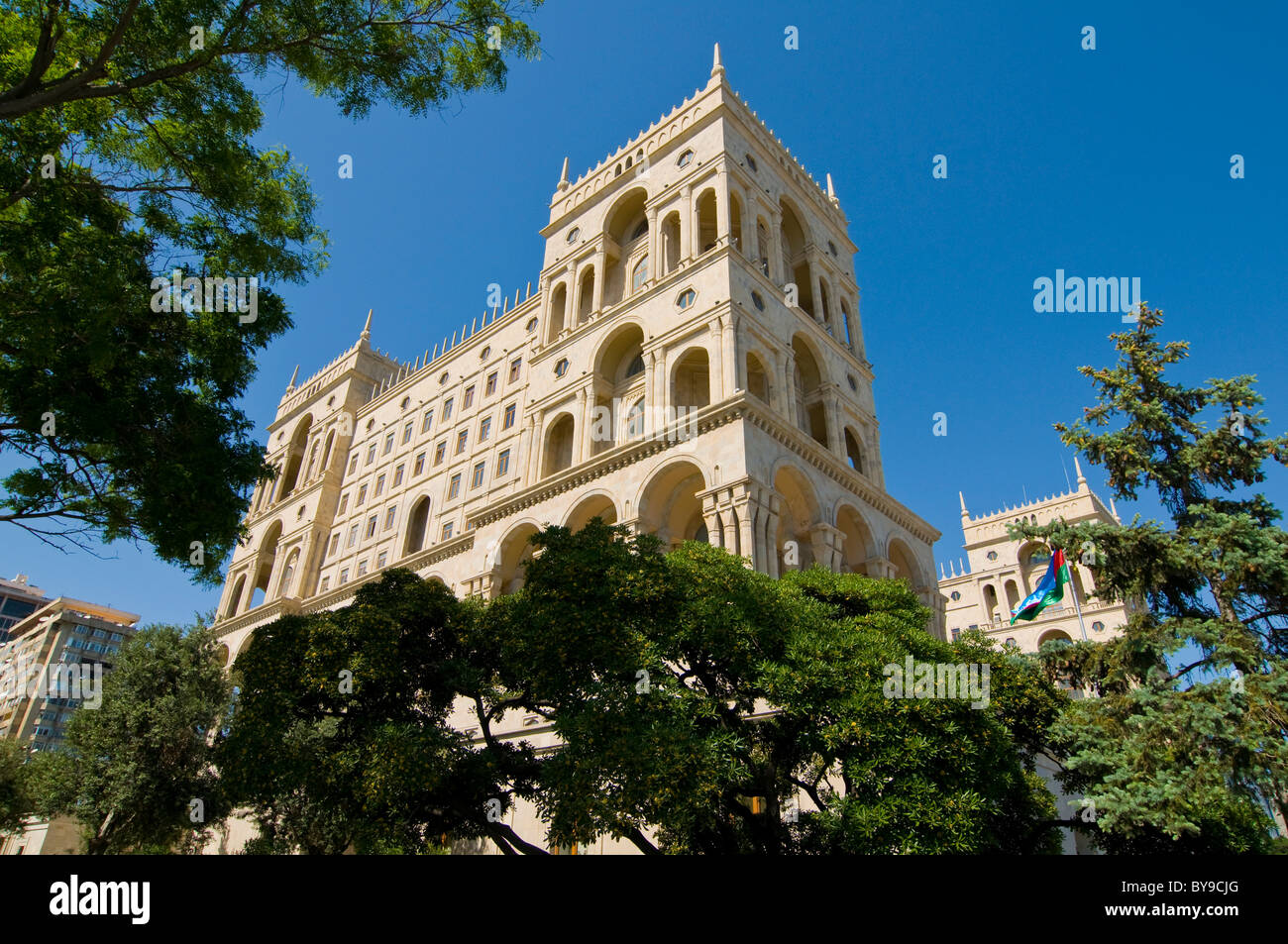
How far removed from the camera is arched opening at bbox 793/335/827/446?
33906mm

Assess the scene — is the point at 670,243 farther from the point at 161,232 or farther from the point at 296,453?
the point at 296,453

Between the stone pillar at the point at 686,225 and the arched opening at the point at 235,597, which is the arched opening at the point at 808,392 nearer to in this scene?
the stone pillar at the point at 686,225

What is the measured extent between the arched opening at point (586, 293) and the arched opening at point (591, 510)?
37.9 feet

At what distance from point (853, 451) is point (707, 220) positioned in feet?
42.4

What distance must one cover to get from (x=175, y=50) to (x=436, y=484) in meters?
31.8

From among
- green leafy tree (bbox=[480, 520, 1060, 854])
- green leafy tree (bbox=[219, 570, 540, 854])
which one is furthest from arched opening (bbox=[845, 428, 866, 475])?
green leafy tree (bbox=[219, 570, 540, 854])

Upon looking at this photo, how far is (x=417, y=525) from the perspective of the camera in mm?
43906

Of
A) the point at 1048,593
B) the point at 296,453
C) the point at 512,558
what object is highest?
the point at 296,453

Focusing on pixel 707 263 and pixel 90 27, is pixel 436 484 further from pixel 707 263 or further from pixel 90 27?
pixel 90 27

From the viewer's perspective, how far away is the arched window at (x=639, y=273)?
35.4 metres

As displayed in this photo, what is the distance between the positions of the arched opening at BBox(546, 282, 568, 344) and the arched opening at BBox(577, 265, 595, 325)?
80cm

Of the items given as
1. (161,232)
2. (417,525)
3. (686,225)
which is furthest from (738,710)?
(417,525)

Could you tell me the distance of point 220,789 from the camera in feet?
45.6

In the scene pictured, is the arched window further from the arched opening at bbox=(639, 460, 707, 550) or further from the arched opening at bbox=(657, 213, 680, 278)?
the arched opening at bbox=(639, 460, 707, 550)
